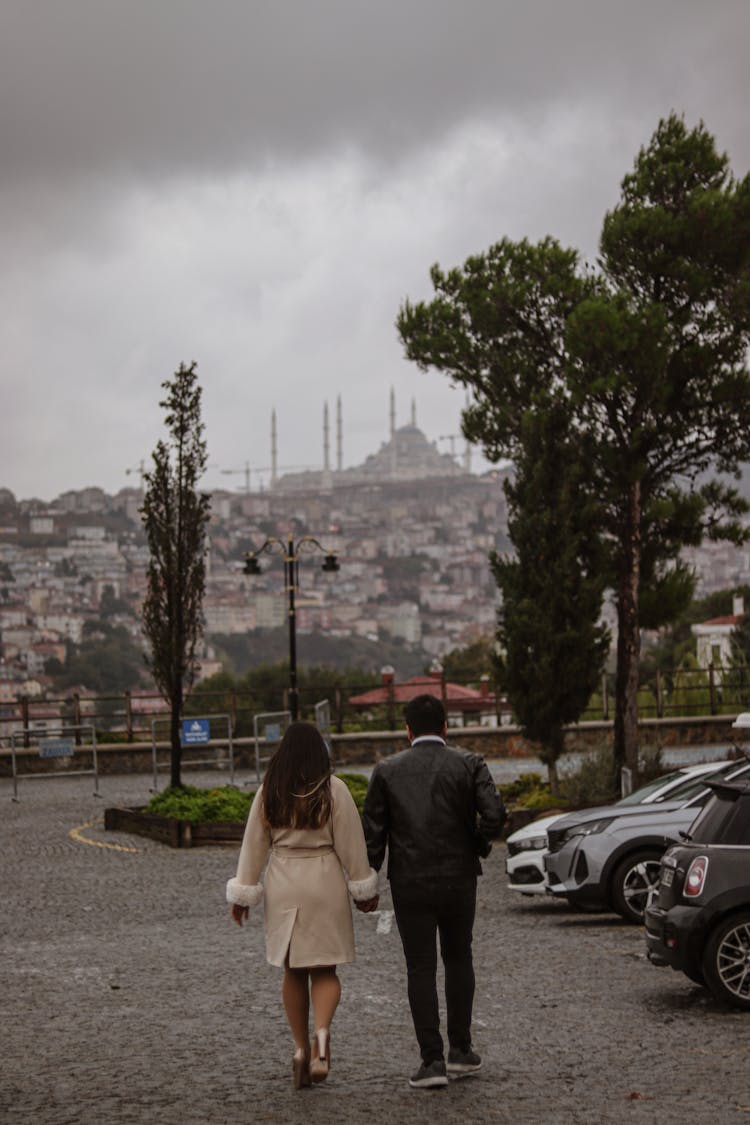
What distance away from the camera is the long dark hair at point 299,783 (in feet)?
23.5

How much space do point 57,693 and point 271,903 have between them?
148 m

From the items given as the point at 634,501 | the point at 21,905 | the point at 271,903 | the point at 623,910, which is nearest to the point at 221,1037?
the point at 271,903

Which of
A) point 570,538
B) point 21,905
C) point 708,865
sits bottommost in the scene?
point 21,905

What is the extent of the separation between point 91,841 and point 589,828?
10.5m

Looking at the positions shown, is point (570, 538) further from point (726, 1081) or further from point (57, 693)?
point (57, 693)

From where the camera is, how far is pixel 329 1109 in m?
6.70

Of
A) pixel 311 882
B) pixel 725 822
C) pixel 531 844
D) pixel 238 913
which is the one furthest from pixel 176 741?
pixel 311 882

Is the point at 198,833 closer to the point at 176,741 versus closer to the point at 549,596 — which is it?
the point at 176,741

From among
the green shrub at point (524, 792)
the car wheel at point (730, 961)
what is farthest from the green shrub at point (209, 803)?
the car wheel at point (730, 961)

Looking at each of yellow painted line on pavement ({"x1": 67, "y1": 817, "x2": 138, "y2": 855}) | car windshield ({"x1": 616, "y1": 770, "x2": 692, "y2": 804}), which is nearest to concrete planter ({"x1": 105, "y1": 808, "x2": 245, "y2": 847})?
yellow painted line on pavement ({"x1": 67, "y1": 817, "x2": 138, "y2": 855})

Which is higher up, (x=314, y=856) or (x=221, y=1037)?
(x=314, y=856)

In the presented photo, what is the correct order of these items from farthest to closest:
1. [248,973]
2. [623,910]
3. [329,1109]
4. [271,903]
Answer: [623,910] < [248,973] < [271,903] < [329,1109]

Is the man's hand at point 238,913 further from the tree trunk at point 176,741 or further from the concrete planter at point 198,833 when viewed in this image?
the tree trunk at point 176,741

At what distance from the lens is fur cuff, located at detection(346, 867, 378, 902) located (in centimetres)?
725
